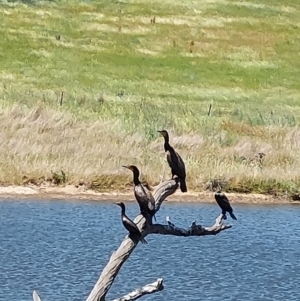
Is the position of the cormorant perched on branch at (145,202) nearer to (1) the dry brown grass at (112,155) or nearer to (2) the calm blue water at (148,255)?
(2) the calm blue water at (148,255)

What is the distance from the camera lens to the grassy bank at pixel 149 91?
69.8 ft

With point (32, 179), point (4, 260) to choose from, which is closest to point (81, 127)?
point (32, 179)

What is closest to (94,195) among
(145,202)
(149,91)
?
(145,202)

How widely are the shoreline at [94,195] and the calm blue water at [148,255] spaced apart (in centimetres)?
56

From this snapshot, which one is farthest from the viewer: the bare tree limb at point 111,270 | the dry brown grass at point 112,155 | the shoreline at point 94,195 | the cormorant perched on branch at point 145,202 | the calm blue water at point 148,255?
the dry brown grass at point 112,155

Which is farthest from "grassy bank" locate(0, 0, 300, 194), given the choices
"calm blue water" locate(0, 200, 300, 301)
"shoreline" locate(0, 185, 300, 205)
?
"calm blue water" locate(0, 200, 300, 301)

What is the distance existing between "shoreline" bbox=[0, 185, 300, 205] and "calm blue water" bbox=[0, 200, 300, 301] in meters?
0.56

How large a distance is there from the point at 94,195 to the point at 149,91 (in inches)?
539

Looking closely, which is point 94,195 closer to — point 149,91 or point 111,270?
point 111,270

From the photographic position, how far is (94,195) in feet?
67.5

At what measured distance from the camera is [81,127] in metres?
23.1

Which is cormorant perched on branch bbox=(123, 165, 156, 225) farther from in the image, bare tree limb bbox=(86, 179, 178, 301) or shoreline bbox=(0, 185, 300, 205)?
shoreline bbox=(0, 185, 300, 205)

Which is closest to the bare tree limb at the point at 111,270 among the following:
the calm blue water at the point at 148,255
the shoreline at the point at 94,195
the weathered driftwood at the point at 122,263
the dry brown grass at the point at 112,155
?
the weathered driftwood at the point at 122,263

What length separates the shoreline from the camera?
20.3 metres
